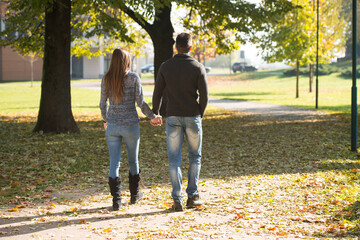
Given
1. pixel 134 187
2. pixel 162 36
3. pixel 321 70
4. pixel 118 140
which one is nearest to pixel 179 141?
Answer: pixel 118 140

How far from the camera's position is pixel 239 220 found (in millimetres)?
5629

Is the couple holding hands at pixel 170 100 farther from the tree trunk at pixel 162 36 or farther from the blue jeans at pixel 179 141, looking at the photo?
the tree trunk at pixel 162 36

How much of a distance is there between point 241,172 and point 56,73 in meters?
6.98

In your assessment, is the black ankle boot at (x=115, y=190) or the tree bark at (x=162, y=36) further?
the tree bark at (x=162, y=36)

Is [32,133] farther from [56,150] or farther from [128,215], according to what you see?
[128,215]

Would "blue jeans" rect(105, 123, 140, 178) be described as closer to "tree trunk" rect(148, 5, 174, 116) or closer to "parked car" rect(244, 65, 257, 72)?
"tree trunk" rect(148, 5, 174, 116)

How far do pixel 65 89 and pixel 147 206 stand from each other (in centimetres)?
834

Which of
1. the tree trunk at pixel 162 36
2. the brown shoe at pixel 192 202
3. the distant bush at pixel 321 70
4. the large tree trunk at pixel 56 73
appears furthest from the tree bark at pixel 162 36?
the distant bush at pixel 321 70

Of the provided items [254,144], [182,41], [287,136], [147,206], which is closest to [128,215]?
[147,206]

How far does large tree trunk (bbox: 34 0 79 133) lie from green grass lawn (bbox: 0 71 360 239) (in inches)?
22.2

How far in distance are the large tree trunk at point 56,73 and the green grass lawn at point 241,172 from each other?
1.85 feet

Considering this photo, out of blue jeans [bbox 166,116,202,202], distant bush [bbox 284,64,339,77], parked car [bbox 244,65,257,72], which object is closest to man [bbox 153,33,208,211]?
blue jeans [bbox 166,116,202,202]

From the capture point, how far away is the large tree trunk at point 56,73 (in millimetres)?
13680

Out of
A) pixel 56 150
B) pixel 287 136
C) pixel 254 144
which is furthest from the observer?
pixel 287 136
